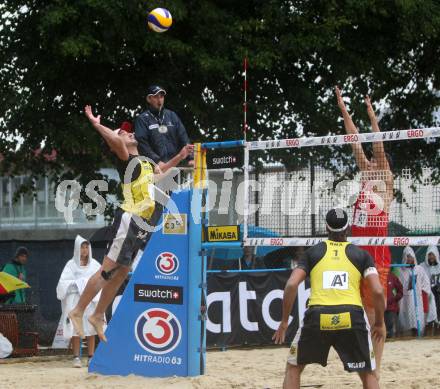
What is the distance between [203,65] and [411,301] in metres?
5.48

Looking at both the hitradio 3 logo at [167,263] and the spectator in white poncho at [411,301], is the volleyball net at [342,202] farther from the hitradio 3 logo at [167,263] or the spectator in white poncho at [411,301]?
the spectator in white poncho at [411,301]

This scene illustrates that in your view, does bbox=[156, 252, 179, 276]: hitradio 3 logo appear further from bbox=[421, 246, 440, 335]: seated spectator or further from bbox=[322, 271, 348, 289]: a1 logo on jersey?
bbox=[421, 246, 440, 335]: seated spectator

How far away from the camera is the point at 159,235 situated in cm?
1073

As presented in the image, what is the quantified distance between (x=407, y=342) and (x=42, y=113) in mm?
7999

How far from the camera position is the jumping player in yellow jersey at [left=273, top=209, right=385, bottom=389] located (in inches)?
294

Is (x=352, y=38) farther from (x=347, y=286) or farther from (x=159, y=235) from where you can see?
(x=347, y=286)

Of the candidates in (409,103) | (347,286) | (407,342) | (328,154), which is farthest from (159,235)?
(409,103)

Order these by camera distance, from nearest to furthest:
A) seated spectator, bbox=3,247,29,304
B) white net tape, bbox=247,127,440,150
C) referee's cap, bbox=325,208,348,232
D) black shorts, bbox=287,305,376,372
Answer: black shorts, bbox=287,305,376,372
referee's cap, bbox=325,208,348,232
white net tape, bbox=247,127,440,150
seated spectator, bbox=3,247,29,304

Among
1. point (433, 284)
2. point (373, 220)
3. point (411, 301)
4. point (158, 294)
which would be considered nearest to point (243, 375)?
point (158, 294)

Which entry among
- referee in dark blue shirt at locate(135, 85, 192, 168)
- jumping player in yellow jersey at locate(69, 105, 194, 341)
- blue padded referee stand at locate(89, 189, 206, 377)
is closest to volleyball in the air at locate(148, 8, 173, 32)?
referee in dark blue shirt at locate(135, 85, 192, 168)

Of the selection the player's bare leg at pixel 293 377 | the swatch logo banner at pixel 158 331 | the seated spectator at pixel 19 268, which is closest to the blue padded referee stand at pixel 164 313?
the swatch logo banner at pixel 158 331

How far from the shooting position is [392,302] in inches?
611

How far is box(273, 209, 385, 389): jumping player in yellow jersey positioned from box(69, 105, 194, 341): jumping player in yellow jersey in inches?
103

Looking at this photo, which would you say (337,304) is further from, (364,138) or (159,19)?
(159,19)
